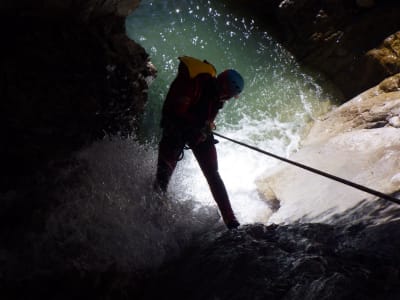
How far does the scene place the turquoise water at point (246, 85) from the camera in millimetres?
7293

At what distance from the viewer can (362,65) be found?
9367 millimetres

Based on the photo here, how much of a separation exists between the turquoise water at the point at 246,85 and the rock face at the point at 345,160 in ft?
1.99

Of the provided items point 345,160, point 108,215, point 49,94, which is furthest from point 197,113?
point 345,160

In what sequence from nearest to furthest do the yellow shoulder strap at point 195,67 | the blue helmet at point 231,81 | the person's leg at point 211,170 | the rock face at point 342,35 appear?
the yellow shoulder strap at point 195,67 → the blue helmet at point 231,81 → the person's leg at point 211,170 → the rock face at point 342,35

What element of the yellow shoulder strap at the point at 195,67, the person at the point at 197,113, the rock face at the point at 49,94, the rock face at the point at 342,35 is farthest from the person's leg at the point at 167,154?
the rock face at the point at 342,35

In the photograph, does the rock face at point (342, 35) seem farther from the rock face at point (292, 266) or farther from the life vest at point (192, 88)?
the rock face at point (292, 266)

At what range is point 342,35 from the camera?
10125mm

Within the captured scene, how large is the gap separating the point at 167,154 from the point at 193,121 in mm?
616

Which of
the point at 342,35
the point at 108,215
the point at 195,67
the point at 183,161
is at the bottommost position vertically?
the point at 108,215

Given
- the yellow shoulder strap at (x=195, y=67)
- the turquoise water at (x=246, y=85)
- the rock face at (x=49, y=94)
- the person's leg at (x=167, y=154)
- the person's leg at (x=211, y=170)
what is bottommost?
the person's leg at (x=211, y=170)

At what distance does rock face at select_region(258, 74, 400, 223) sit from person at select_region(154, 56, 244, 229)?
1398 mm

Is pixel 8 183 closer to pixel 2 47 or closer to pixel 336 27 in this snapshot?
pixel 2 47

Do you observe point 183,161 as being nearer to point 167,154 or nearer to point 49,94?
point 167,154

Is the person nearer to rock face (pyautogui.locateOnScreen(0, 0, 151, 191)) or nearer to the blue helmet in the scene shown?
the blue helmet
